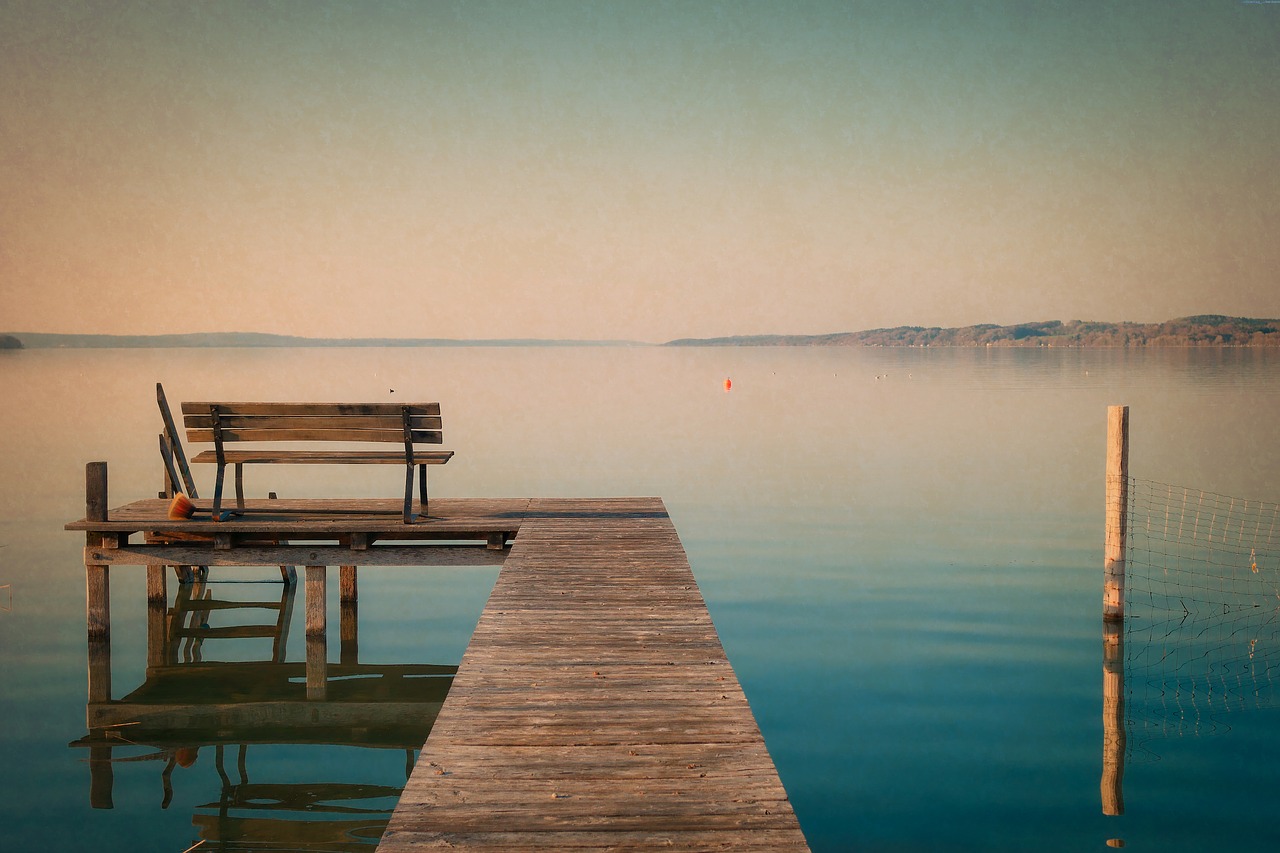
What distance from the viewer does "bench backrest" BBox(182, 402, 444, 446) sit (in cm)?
1095

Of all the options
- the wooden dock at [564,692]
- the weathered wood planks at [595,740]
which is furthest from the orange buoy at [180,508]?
the weathered wood planks at [595,740]

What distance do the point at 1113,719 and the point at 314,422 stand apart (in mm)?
8037

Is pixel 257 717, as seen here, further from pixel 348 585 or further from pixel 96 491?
pixel 348 585

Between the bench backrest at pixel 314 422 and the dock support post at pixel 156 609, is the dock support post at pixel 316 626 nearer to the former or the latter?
the bench backrest at pixel 314 422

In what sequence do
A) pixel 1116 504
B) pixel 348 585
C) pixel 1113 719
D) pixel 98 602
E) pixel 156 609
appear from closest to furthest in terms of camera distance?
1. pixel 1113 719
2. pixel 98 602
3. pixel 1116 504
4. pixel 348 585
5. pixel 156 609

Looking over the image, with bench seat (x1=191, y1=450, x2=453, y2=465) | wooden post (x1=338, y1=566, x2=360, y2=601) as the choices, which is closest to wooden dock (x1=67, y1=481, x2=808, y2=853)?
bench seat (x1=191, y1=450, x2=453, y2=465)

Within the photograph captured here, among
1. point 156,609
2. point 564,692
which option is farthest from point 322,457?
point 564,692

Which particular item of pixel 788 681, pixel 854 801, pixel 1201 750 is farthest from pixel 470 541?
pixel 1201 750

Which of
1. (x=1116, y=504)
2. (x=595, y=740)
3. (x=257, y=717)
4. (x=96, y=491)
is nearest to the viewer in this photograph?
(x=595, y=740)

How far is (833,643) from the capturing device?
464 inches

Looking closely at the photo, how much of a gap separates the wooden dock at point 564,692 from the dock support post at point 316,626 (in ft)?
0.07

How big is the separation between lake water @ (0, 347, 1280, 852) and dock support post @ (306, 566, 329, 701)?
0.36m

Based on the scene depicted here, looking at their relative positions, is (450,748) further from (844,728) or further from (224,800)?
(844,728)

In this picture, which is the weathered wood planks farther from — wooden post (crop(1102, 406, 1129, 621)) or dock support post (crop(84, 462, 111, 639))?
wooden post (crop(1102, 406, 1129, 621))
